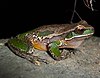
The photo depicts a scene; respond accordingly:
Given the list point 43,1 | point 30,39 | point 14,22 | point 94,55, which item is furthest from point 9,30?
point 94,55

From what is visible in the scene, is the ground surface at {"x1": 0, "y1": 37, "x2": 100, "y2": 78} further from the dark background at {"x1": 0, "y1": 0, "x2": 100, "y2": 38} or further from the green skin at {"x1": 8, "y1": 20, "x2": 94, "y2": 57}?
the dark background at {"x1": 0, "y1": 0, "x2": 100, "y2": 38}

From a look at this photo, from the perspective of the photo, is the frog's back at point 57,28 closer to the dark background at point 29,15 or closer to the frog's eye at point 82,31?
the frog's eye at point 82,31

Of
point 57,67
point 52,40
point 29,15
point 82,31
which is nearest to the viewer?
point 57,67

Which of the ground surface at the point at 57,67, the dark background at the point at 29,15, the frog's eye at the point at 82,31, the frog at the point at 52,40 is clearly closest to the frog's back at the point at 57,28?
the frog at the point at 52,40

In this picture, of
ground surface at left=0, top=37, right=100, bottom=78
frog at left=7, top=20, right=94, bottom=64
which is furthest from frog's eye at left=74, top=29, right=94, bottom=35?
ground surface at left=0, top=37, right=100, bottom=78

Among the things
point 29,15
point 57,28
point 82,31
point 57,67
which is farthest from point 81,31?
point 29,15

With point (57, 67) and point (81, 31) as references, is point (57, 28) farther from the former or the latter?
point (57, 67)

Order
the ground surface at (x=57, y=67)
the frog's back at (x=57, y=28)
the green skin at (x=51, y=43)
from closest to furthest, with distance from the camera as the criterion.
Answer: the ground surface at (x=57, y=67) → the green skin at (x=51, y=43) → the frog's back at (x=57, y=28)
